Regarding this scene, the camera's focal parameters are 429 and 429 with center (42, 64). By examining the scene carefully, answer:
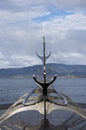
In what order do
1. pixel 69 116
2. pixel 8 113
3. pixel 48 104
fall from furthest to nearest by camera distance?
pixel 69 116, pixel 8 113, pixel 48 104

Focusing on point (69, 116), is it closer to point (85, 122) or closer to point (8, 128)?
point (85, 122)

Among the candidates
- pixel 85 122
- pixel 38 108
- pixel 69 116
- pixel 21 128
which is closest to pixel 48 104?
pixel 38 108

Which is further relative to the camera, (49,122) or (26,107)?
(49,122)

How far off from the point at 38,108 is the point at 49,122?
10.8 ft

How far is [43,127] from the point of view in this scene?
33156mm

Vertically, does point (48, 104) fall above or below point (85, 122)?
above

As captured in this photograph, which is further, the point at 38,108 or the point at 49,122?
the point at 49,122

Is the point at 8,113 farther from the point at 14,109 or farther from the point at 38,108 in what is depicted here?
the point at 38,108

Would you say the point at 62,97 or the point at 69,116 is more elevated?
the point at 62,97

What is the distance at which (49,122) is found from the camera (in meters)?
35.3

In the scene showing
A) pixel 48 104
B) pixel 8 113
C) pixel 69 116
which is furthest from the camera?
pixel 69 116

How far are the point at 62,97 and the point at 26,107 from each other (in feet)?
11.8

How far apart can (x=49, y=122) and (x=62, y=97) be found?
2319 mm

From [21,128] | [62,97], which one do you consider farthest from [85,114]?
[21,128]
